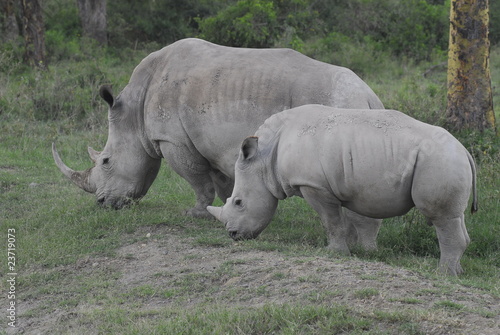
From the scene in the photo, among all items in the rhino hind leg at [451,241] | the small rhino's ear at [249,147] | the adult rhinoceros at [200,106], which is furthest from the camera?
the adult rhinoceros at [200,106]

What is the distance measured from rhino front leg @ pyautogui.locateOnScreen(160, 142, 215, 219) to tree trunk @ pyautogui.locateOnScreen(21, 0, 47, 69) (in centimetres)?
882

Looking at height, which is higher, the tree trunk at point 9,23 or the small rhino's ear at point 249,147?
the tree trunk at point 9,23

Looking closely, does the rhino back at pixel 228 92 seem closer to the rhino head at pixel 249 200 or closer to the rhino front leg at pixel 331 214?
the rhino head at pixel 249 200

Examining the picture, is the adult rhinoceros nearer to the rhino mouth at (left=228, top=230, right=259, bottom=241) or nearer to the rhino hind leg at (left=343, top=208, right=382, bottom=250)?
the rhino mouth at (left=228, top=230, right=259, bottom=241)

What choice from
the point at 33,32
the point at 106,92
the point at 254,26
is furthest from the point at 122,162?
the point at 254,26

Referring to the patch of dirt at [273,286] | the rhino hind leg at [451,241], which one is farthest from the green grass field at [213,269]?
the rhino hind leg at [451,241]

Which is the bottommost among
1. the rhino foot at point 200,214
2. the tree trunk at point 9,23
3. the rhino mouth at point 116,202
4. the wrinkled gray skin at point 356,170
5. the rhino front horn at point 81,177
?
the rhino foot at point 200,214

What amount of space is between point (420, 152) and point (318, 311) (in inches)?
70.2

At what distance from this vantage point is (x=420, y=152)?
20.4 ft

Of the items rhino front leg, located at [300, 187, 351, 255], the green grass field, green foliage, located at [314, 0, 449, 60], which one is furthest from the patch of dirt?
green foliage, located at [314, 0, 449, 60]

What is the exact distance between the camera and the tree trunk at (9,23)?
18.3 metres

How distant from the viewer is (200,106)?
8.02 metres

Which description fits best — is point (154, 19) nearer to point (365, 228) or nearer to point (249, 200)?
point (249, 200)

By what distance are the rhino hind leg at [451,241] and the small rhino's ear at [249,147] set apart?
5.53ft
